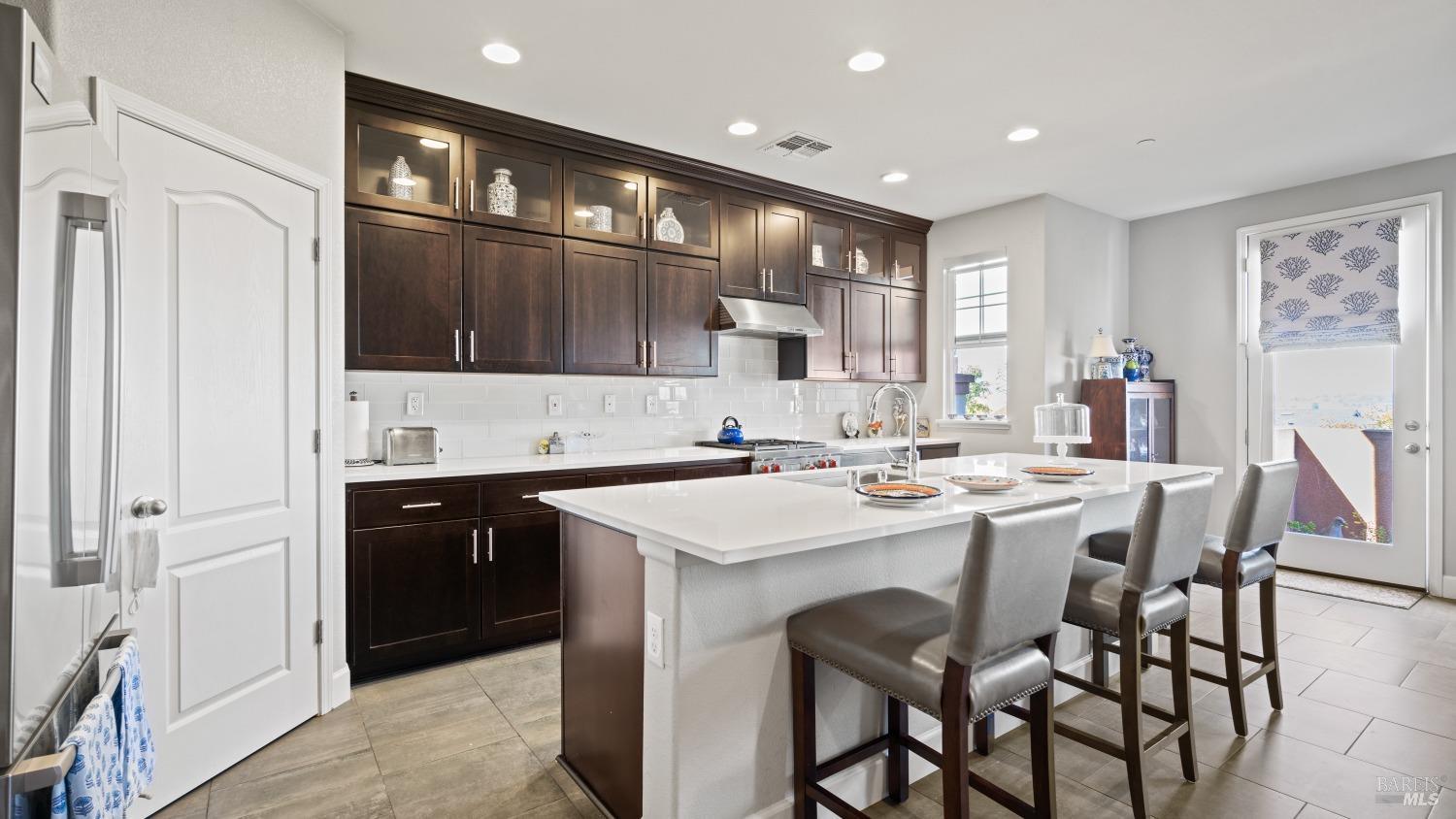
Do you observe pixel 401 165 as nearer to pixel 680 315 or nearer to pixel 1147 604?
pixel 680 315

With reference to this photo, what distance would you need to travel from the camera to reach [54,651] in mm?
976

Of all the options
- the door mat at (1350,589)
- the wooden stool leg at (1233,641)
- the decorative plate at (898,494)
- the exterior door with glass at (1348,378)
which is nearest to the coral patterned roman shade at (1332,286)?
the exterior door with glass at (1348,378)

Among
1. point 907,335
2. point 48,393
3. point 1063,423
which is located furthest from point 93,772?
point 907,335

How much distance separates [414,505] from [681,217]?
2324 millimetres

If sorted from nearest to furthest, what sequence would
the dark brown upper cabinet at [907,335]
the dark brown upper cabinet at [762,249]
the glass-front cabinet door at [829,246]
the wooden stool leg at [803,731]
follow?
the wooden stool leg at [803,731] < the dark brown upper cabinet at [762,249] < the glass-front cabinet door at [829,246] < the dark brown upper cabinet at [907,335]

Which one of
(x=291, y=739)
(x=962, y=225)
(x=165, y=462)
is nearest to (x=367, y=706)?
(x=291, y=739)

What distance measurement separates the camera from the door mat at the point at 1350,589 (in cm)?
405

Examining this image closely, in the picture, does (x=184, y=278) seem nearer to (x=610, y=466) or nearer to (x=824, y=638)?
(x=610, y=466)

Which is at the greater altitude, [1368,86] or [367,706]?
[1368,86]

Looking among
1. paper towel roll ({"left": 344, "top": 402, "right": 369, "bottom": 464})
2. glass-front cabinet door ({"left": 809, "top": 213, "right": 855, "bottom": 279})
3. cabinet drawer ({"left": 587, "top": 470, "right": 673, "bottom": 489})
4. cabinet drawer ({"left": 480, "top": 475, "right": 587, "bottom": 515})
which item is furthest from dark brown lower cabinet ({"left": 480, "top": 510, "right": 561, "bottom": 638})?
glass-front cabinet door ({"left": 809, "top": 213, "right": 855, "bottom": 279})

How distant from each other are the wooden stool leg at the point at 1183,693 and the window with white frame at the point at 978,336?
319cm

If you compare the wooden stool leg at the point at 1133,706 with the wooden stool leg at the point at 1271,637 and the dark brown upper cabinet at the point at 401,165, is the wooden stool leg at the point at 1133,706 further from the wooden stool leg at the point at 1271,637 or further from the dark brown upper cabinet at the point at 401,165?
the dark brown upper cabinet at the point at 401,165

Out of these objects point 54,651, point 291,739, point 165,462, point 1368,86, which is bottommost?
point 291,739

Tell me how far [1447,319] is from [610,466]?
505 cm
